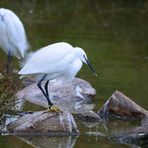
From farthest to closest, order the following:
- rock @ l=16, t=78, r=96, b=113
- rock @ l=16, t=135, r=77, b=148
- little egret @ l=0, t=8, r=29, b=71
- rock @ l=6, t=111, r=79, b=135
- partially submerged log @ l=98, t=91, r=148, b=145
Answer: little egret @ l=0, t=8, r=29, b=71 → rock @ l=16, t=78, r=96, b=113 → partially submerged log @ l=98, t=91, r=148, b=145 → rock @ l=6, t=111, r=79, b=135 → rock @ l=16, t=135, r=77, b=148

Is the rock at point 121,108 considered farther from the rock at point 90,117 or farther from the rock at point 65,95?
the rock at point 65,95

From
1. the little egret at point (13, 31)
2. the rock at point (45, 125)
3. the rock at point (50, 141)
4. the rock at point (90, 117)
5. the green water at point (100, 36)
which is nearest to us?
the rock at point (50, 141)

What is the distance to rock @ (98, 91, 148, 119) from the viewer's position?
9125 mm

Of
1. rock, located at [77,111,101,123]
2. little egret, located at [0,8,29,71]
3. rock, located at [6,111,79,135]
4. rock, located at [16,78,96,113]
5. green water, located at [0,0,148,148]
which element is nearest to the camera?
rock, located at [6,111,79,135]

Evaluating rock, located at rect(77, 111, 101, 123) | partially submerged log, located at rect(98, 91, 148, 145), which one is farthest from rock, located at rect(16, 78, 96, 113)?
rock, located at rect(77, 111, 101, 123)

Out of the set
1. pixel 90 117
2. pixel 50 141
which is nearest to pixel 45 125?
pixel 50 141

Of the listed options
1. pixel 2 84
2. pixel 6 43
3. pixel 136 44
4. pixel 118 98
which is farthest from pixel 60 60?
pixel 136 44

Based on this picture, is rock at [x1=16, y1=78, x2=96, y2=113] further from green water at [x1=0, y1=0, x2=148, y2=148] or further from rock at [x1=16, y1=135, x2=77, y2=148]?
rock at [x1=16, y1=135, x2=77, y2=148]

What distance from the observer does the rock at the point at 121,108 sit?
9.12 meters

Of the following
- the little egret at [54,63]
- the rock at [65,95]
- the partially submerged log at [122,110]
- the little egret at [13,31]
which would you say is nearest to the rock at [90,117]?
the partially submerged log at [122,110]

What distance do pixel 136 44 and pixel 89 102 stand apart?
6.23 metres

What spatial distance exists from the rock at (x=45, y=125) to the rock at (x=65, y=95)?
170 cm

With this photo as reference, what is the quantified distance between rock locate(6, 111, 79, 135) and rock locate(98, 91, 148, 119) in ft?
3.71

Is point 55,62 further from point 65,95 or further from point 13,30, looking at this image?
point 13,30
